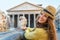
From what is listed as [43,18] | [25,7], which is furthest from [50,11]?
[25,7]

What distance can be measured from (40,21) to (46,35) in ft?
0.18

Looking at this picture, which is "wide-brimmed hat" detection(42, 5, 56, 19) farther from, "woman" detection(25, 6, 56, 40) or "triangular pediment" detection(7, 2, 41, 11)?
"triangular pediment" detection(7, 2, 41, 11)

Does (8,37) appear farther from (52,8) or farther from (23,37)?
(52,8)

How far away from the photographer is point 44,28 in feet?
2.02

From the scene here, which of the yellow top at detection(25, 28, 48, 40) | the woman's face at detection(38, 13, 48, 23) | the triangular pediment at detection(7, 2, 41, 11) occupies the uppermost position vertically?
the triangular pediment at detection(7, 2, 41, 11)

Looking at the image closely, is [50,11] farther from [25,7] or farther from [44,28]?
[25,7]

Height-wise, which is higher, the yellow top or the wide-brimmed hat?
the wide-brimmed hat

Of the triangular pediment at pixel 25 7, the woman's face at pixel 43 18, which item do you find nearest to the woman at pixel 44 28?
the woman's face at pixel 43 18

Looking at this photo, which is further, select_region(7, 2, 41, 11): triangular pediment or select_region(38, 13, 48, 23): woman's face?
select_region(7, 2, 41, 11): triangular pediment

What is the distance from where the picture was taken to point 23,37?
60 cm

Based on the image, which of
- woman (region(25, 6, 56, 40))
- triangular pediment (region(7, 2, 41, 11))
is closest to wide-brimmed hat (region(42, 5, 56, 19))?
woman (region(25, 6, 56, 40))

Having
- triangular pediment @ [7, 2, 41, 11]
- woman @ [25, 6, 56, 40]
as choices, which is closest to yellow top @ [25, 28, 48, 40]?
woman @ [25, 6, 56, 40]

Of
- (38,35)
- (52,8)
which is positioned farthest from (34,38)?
(52,8)

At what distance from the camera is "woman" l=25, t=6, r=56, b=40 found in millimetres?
592
